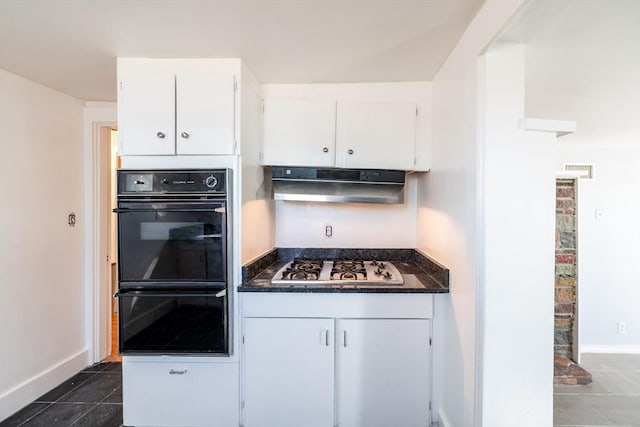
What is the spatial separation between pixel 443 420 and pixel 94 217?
304cm

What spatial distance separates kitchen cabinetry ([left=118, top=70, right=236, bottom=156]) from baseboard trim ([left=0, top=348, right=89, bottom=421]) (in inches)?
74.0

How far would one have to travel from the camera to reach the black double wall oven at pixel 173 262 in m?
1.77

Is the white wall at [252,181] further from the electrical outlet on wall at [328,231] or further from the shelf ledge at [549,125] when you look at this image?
the shelf ledge at [549,125]

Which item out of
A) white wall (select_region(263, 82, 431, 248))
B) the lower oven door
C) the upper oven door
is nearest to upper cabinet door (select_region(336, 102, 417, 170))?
white wall (select_region(263, 82, 431, 248))

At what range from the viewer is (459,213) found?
1.62 metres

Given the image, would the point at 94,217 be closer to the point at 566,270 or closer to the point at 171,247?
the point at 171,247

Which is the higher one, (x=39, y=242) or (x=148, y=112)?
(x=148, y=112)

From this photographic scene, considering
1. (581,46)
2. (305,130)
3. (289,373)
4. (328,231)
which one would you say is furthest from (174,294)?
(581,46)

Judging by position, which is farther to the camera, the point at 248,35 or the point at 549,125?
the point at 248,35

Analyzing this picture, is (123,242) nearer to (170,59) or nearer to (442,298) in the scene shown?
(170,59)

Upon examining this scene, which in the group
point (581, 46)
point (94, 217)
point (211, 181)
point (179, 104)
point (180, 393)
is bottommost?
point (180, 393)

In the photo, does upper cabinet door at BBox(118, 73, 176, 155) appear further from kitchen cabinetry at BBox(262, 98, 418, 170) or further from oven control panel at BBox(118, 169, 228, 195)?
kitchen cabinetry at BBox(262, 98, 418, 170)

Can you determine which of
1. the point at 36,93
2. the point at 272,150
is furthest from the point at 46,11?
the point at 272,150

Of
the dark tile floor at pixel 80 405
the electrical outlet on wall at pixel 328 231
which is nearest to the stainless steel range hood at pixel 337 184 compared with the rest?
the electrical outlet on wall at pixel 328 231
